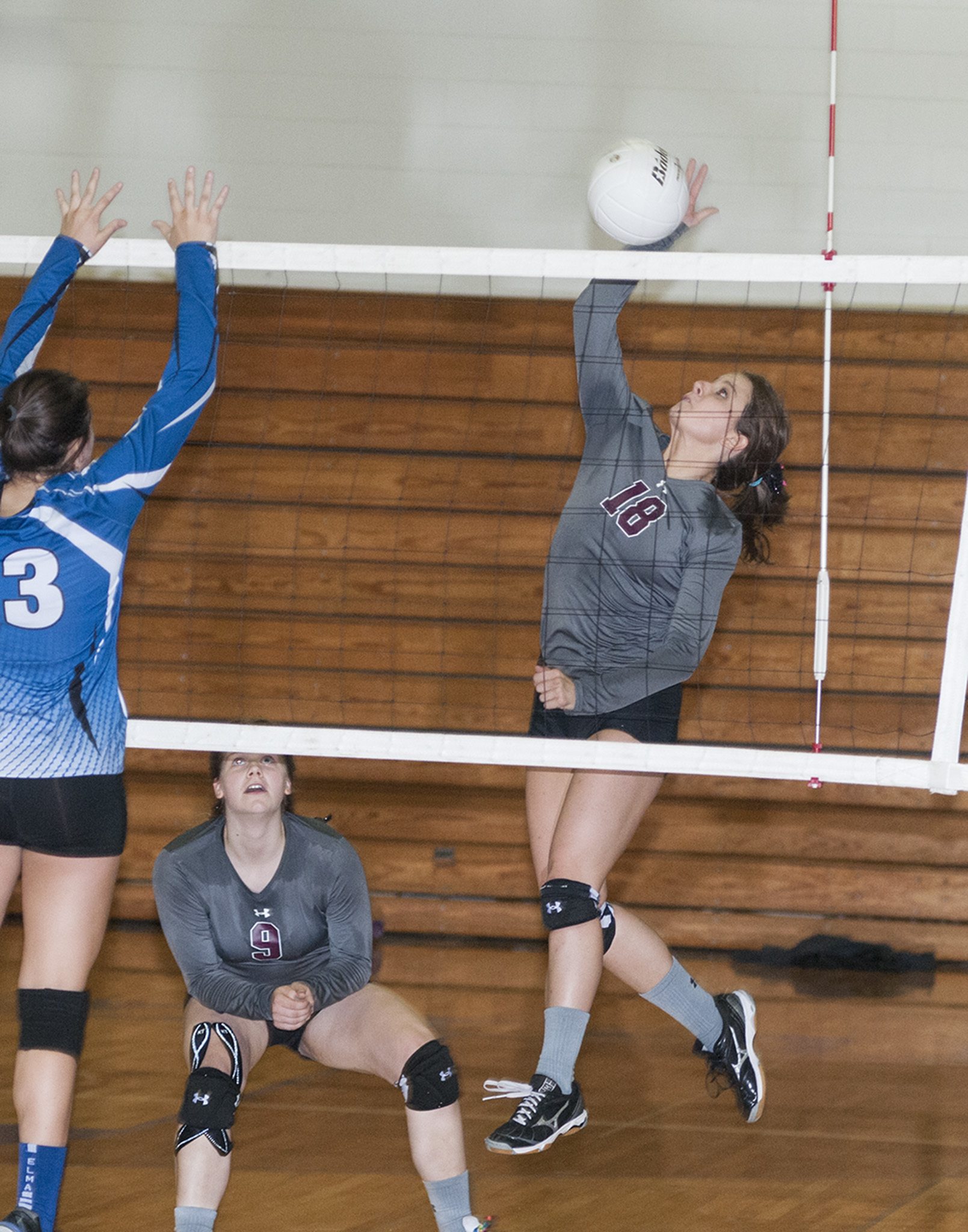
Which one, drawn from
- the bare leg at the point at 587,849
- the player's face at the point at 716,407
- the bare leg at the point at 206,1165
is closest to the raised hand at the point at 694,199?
the player's face at the point at 716,407

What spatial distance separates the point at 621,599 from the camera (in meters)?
3.37

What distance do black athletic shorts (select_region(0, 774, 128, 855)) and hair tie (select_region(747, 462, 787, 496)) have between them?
69.7 inches

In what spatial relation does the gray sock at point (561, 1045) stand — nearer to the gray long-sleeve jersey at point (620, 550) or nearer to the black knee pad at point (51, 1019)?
the gray long-sleeve jersey at point (620, 550)

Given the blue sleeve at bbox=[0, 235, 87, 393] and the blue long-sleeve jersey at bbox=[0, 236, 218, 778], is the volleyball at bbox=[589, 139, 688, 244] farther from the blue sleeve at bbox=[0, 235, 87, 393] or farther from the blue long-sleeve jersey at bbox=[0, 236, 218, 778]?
the blue sleeve at bbox=[0, 235, 87, 393]

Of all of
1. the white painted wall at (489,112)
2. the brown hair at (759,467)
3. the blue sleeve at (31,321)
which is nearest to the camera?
the blue sleeve at (31,321)

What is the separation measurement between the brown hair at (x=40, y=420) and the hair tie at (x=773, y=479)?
169cm

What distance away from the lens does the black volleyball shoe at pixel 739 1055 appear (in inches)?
139

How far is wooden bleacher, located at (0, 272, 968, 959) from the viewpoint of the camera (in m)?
5.79

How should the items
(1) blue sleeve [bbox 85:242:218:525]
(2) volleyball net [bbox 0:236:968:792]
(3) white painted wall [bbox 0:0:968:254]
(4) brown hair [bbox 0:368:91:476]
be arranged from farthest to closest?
1. (2) volleyball net [bbox 0:236:968:792]
2. (3) white painted wall [bbox 0:0:968:254]
3. (1) blue sleeve [bbox 85:242:218:525]
4. (4) brown hair [bbox 0:368:91:476]

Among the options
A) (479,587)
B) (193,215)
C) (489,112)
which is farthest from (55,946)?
(489,112)

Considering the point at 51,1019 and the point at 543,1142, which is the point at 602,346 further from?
the point at 51,1019

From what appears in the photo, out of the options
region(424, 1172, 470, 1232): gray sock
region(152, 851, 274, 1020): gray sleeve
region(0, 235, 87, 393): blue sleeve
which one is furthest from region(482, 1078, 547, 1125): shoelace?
region(0, 235, 87, 393): blue sleeve

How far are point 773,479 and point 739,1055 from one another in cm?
152

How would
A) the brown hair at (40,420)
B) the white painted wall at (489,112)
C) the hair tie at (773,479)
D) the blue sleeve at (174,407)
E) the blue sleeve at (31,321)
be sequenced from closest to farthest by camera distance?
the brown hair at (40,420) → the blue sleeve at (174,407) → the blue sleeve at (31,321) → the hair tie at (773,479) → the white painted wall at (489,112)
